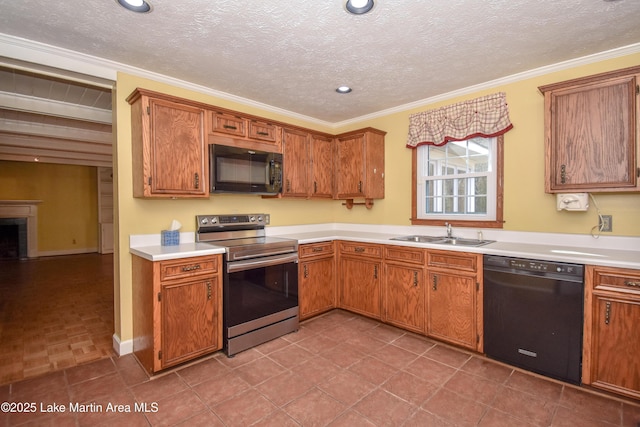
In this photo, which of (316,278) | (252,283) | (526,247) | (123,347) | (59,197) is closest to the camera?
(526,247)

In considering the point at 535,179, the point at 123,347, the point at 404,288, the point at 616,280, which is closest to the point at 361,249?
the point at 404,288

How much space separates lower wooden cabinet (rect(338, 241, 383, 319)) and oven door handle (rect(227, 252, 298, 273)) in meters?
0.72

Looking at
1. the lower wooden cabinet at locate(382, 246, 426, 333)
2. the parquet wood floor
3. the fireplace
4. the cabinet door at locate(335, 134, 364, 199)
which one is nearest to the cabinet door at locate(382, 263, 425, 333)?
the lower wooden cabinet at locate(382, 246, 426, 333)

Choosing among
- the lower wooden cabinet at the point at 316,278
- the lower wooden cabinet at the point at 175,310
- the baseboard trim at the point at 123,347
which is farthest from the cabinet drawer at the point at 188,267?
the lower wooden cabinet at the point at 316,278

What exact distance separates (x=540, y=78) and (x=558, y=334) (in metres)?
2.13

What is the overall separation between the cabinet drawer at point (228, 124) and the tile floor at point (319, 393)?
2.03 meters

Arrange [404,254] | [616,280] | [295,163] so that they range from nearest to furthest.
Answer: [616,280], [404,254], [295,163]

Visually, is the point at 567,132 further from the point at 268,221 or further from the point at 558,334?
the point at 268,221

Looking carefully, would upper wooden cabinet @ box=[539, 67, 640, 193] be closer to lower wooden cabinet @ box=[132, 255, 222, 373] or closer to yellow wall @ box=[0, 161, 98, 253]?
lower wooden cabinet @ box=[132, 255, 222, 373]

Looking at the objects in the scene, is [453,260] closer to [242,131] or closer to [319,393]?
[319,393]

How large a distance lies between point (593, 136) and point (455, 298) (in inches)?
63.6

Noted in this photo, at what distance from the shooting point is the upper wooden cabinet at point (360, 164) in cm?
372

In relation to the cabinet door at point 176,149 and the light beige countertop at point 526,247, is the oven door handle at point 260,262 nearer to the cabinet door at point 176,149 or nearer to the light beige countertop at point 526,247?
the light beige countertop at point 526,247

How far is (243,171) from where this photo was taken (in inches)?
120
